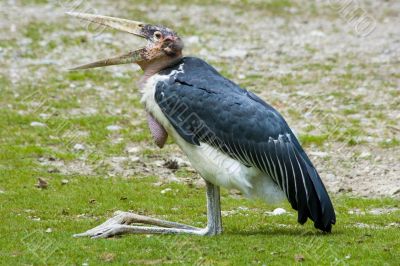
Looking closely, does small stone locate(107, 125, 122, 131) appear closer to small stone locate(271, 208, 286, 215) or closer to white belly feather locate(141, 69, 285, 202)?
small stone locate(271, 208, 286, 215)

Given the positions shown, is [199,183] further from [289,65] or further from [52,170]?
[289,65]

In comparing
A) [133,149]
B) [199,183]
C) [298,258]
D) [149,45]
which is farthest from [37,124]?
[298,258]

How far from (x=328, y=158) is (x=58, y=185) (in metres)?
4.07

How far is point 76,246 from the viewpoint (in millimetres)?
8961

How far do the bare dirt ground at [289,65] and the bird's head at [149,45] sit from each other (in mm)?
3177

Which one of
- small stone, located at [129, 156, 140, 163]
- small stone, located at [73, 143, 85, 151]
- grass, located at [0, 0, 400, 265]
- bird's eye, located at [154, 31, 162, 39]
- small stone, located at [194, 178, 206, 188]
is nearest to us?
grass, located at [0, 0, 400, 265]

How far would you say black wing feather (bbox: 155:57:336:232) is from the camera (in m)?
9.38

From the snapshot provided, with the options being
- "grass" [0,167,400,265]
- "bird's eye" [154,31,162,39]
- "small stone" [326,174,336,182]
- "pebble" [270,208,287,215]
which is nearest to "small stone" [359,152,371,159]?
"small stone" [326,174,336,182]

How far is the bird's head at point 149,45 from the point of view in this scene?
32.7ft

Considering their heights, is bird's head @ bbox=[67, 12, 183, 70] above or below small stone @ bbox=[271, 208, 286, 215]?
above

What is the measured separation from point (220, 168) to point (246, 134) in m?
0.43

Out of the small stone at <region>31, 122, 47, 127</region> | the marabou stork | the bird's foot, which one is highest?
the marabou stork

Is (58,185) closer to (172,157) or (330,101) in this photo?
(172,157)

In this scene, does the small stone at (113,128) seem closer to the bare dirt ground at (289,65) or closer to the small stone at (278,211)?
the bare dirt ground at (289,65)
